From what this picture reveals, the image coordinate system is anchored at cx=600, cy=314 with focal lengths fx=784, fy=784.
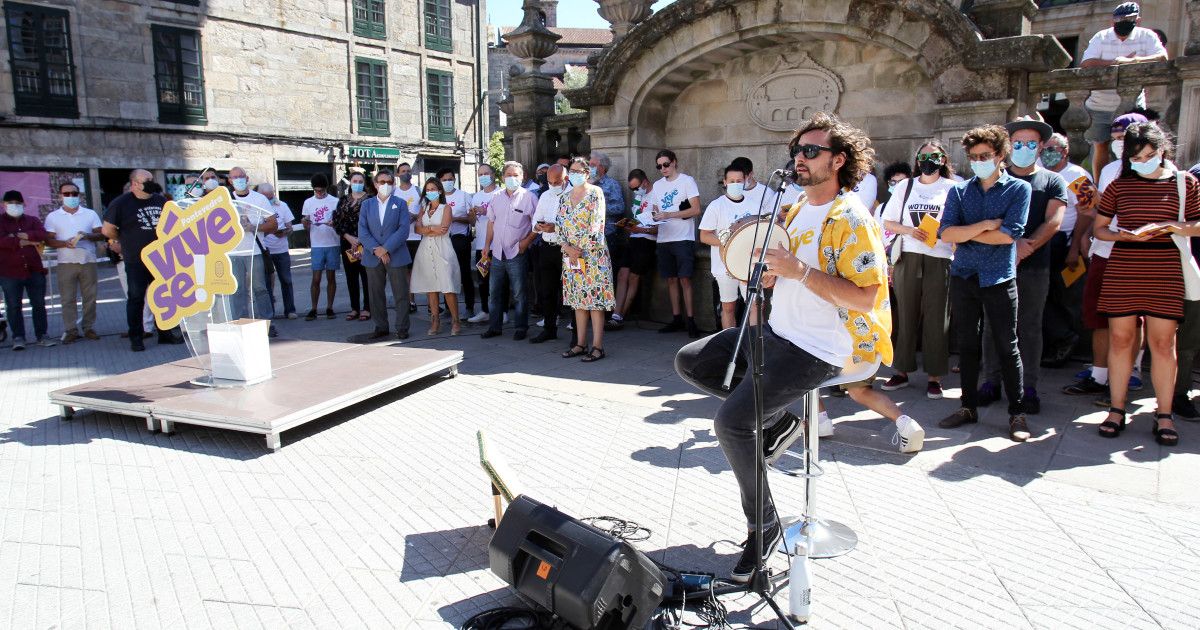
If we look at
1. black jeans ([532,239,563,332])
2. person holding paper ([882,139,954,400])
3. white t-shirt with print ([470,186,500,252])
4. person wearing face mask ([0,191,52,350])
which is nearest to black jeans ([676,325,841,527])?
person holding paper ([882,139,954,400])

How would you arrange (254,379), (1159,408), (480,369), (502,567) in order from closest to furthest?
1. (502,567)
2. (1159,408)
3. (254,379)
4. (480,369)

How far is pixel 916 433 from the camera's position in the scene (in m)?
4.74

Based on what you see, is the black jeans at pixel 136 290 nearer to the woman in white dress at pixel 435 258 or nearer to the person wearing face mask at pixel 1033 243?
the woman in white dress at pixel 435 258

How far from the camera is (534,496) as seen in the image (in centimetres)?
434

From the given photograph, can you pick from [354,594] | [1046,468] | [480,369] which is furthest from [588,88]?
[354,594]

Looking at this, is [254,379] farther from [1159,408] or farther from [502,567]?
[1159,408]

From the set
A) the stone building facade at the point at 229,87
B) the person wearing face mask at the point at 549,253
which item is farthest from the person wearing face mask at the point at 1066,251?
the stone building facade at the point at 229,87

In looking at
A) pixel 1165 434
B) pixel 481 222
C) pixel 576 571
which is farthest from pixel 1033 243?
pixel 481 222

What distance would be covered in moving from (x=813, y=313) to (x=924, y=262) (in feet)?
10.5

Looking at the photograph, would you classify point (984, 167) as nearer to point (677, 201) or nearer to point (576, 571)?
point (576, 571)

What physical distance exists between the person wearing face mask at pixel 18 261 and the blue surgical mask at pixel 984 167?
8549 mm

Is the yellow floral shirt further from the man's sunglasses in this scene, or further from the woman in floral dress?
the woman in floral dress

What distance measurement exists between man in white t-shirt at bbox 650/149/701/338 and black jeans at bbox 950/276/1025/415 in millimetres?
3533

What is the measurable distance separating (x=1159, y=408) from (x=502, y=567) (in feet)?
14.6
